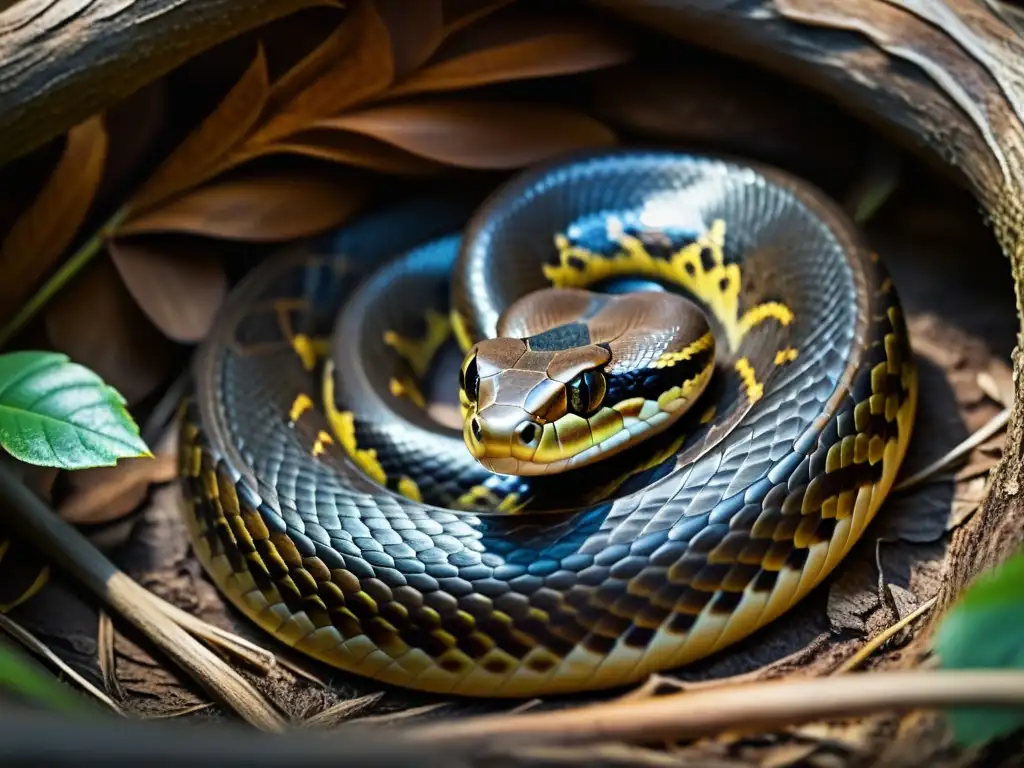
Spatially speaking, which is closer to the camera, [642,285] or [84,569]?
[84,569]

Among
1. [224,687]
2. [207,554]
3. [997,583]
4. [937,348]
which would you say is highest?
[937,348]

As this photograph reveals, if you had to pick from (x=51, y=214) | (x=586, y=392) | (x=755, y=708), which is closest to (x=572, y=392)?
(x=586, y=392)

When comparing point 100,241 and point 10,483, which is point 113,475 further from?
point 100,241

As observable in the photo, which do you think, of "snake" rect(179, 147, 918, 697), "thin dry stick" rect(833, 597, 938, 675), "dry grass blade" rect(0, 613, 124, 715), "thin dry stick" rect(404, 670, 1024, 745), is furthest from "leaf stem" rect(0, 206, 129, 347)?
"thin dry stick" rect(833, 597, 938, 675)

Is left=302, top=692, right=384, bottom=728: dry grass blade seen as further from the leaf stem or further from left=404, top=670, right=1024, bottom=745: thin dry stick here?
the leaf stem

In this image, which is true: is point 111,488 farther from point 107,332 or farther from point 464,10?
point 464,10

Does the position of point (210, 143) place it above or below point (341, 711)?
above

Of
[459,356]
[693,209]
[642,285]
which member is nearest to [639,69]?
[693,209]
